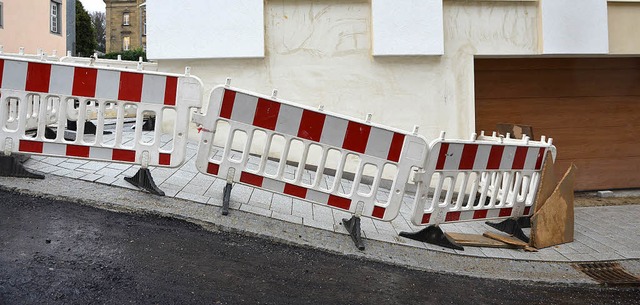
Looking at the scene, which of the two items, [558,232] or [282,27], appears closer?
[558,232]

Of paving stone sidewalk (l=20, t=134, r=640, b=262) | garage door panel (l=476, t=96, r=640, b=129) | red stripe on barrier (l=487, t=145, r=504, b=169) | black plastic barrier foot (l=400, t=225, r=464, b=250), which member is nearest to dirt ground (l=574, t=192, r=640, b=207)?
garage door panel (l=476, t=96, r=640, b=129)

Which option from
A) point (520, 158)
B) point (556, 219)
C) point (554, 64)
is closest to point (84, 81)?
point (520, 158)

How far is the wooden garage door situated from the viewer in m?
8.68

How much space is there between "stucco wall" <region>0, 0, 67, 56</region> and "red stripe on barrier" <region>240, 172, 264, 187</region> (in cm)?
2529

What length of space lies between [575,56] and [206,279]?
310 inches

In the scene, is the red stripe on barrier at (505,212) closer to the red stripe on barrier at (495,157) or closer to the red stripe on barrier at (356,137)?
the red stripe on barrier at (495,157)

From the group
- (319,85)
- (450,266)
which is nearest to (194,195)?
→ (450,266)

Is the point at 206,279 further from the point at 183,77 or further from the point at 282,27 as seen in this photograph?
the point at 282,27

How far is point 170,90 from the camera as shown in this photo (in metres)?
4.71

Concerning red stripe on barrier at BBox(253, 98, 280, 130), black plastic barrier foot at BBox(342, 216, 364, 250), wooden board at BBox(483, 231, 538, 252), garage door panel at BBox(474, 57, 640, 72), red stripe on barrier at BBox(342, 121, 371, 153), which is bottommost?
wooden board at BBox(483, 231, 538, 252)

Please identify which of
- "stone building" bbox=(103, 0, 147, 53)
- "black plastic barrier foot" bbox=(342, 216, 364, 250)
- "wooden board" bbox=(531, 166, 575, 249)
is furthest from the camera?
"stone building" bbox=(103, 0, 147, 53)

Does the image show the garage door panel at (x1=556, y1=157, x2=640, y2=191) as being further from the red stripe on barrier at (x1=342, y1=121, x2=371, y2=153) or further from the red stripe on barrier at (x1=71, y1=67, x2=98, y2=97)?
the red stripe on barrier at (x1=71, y1=67, x2=98, y2=97)

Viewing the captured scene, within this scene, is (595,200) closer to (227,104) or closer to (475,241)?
(475,241)

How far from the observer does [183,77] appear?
15.3ft
